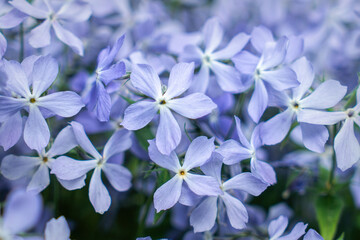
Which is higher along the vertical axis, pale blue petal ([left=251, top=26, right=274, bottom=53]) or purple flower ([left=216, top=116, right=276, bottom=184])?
pale blue petal ([left=251, top=26, right=274, bottom=53])

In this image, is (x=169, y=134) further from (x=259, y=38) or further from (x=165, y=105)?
(x=259, y=38)

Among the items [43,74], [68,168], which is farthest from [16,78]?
[68,168]

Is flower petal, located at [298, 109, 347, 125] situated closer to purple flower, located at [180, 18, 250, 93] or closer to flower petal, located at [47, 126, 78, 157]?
purple flower, located at [180, 18, 250, 93]

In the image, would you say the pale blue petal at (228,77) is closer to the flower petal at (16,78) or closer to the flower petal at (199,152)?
the flower petal at (199,152)

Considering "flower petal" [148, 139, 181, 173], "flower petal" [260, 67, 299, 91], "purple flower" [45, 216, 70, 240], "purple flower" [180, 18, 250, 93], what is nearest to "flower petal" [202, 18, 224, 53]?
"purple flower" [180, 18, 250, 93]

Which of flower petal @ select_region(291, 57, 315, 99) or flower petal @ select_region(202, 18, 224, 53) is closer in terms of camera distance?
flower petal @ select_region(291, 57, 315, 99)

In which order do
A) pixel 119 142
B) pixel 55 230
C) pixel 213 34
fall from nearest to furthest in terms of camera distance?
pixel 55 230
pixel 119 142
pixel 213 34
